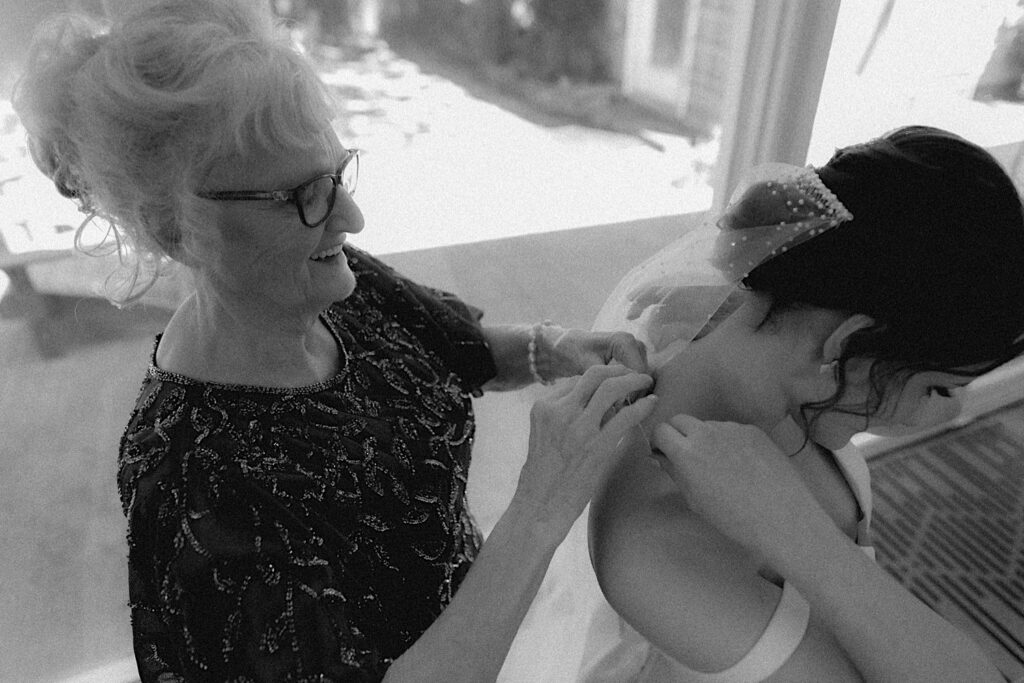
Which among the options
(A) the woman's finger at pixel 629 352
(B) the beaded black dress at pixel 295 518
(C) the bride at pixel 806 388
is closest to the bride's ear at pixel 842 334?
(C) the bride at pixel 806 388

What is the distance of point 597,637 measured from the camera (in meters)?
1.03

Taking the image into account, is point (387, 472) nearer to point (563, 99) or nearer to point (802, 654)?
point (802, 654)

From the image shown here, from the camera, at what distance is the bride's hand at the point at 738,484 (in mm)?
745

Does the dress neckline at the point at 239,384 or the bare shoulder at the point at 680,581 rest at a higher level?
the dress neckline at the point at 239,384

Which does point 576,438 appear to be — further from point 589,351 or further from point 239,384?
point 239,384

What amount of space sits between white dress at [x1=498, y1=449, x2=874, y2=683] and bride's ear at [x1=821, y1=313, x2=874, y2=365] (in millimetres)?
266

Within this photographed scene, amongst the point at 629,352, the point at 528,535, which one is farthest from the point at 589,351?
the point at 528,535

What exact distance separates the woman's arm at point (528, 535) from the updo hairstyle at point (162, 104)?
463mm

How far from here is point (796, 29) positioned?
1.62m

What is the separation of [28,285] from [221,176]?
82 cm

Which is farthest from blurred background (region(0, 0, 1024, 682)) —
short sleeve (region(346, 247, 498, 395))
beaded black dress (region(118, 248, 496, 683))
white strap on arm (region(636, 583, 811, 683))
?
white strap on arm (region(636, 583, 811, 683))

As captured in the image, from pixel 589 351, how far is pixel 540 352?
18cm

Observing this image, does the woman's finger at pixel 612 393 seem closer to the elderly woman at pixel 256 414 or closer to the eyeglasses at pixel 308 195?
the elderly woman at pixel 256 414

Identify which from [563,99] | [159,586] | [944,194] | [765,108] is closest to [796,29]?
[765,108]
